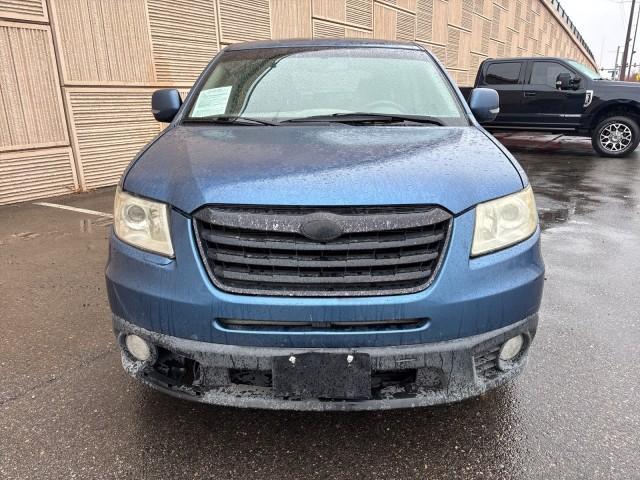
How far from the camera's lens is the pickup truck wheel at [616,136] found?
953 cm

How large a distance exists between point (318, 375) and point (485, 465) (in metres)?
0.79

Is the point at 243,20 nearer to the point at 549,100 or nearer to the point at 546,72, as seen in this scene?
the point at 546,72

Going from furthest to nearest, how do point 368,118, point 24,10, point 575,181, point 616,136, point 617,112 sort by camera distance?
point 616,136 < point 617,112 < point 575,181 < point 24,10 < point 368,118

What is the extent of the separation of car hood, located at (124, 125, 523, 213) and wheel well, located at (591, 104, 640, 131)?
9005 mm

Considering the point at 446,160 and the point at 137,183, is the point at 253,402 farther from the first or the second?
the point at 446,160

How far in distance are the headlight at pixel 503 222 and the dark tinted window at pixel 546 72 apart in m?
9.48

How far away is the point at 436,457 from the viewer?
1874 mm

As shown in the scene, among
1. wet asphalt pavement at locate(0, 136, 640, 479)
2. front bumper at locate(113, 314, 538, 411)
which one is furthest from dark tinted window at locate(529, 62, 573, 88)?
front bumper at locate(113, 314, 538, 411)

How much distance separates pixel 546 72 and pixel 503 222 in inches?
385

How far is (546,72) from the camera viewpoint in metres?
10.0

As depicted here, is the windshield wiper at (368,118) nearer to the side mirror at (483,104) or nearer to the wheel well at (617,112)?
the side mirror at (483,104)

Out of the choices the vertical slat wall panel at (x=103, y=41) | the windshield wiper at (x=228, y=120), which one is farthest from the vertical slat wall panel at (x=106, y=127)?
the windshield wiper at (x=228, y=120)

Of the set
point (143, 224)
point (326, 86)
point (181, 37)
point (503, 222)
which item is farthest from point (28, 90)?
point (503, 222)

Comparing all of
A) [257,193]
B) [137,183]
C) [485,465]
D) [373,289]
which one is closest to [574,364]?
[485,465]
